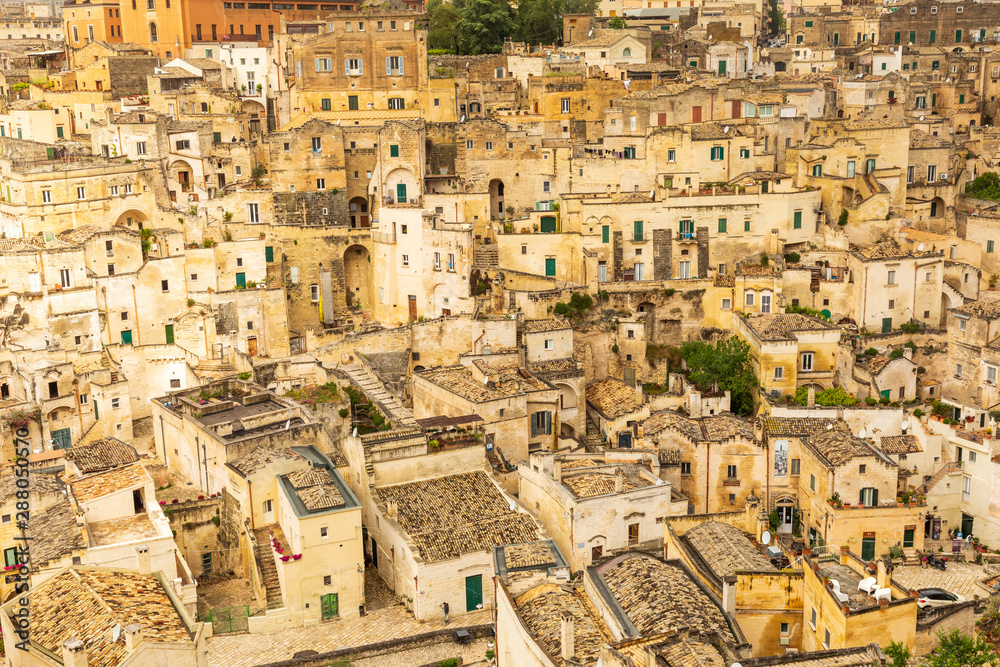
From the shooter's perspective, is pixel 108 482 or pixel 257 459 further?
pixel 257 459

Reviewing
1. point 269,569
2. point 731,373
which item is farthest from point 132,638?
point 731,373

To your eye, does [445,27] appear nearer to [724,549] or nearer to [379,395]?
[379,395]

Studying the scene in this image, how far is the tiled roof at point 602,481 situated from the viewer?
36.7 metres

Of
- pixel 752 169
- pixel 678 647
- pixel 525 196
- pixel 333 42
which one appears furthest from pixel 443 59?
pixel 678 647

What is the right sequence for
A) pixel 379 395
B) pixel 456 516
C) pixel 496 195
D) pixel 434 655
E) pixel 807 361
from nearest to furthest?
pixel 434 655
pixel 456 516
pixel 807 361
pixel 379 395
pixel 496 195

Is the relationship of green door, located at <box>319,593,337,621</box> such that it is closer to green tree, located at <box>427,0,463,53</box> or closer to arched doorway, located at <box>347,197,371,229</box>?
arched doorway, located at <box>347,197,371,229</box>

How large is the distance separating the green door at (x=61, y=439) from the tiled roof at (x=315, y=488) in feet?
36.3

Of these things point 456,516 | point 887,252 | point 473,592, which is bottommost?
point 473,592

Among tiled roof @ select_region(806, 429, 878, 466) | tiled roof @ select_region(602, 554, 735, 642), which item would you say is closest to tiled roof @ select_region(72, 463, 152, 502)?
tiled roof @ select_region(602, 554, 735, 642)

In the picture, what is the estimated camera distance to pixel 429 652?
3325cm

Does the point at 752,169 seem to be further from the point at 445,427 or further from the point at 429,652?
the point at 429,652

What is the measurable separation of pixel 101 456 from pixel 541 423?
15.4 metres

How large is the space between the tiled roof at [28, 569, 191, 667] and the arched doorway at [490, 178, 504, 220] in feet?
99.3

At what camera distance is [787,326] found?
46500mm
